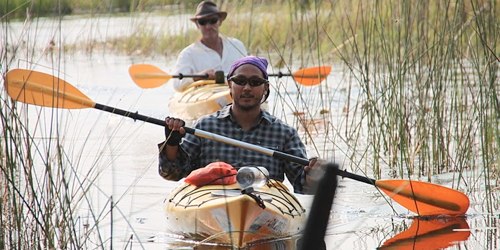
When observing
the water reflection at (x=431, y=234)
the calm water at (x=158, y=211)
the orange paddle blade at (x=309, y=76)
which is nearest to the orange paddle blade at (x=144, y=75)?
the calm water at (x=158, y=211)

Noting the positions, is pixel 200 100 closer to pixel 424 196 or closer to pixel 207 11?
pixel 207 11

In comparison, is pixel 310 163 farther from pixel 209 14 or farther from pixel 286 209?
pixel 209 14

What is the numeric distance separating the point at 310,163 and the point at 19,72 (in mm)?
1607

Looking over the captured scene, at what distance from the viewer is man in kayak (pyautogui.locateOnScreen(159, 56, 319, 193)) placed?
651 centimetres

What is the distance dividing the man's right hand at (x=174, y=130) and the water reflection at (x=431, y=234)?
130 centimetres

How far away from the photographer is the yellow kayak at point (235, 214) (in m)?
5.80

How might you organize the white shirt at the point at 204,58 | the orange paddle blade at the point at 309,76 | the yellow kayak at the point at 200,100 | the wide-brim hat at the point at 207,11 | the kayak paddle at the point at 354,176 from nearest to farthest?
the kayak paddle at the point at 354,176
the orange paddle blade at the point at 309,76
the yellow kayak at the point at 200,100
the wide-brim hat at the point at 207,11
the white shirt at the point at 204,58

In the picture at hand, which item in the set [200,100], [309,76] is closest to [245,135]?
[309,76]

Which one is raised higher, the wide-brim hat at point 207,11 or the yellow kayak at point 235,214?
the wide-brim hat at point 207,11

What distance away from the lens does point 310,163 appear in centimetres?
605

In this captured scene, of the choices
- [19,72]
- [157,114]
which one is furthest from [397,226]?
[157,114]

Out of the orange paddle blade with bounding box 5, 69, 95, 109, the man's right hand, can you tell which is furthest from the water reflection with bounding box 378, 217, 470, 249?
the orange paddle blade with bounding box 5, 69, 95, 109

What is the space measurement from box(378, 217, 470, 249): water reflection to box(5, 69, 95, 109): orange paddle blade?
1.98 meters

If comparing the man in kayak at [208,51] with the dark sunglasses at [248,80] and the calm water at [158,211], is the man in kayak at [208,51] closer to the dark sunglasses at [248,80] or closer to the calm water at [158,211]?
the calm water at [158,211]
